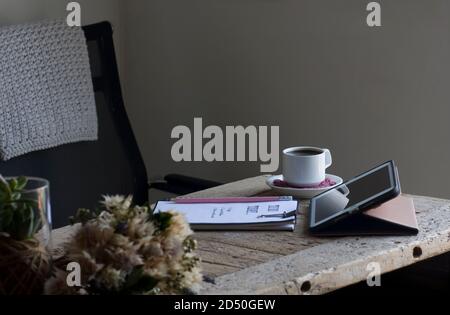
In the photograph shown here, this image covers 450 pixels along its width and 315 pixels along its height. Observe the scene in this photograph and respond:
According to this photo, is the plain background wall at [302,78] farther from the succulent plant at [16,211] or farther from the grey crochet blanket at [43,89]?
the succulent plant at [16,211]

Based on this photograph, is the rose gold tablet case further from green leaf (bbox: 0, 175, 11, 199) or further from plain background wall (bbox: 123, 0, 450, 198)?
plain background wall (bbox: 123, 0, 450, 198)

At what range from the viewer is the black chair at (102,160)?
2184 millimetres

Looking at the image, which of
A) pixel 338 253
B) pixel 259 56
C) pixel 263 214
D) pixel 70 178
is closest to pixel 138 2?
pixel 259 56

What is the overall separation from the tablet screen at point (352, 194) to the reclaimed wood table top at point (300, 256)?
0.04m

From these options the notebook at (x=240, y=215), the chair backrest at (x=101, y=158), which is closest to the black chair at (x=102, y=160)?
the chair backrest at (x=101, y=158)

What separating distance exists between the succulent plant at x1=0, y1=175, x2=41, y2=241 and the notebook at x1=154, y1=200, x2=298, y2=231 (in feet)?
1.33

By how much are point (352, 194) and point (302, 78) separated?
36.5 inches

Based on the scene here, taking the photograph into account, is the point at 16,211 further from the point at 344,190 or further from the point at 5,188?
the point at 344,190

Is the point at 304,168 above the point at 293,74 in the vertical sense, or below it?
below

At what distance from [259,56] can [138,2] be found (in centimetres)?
52

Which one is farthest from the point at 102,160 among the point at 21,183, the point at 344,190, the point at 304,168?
the point at 21,183

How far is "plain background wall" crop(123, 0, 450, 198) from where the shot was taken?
2.18 meters

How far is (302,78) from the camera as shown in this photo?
7.91ft
